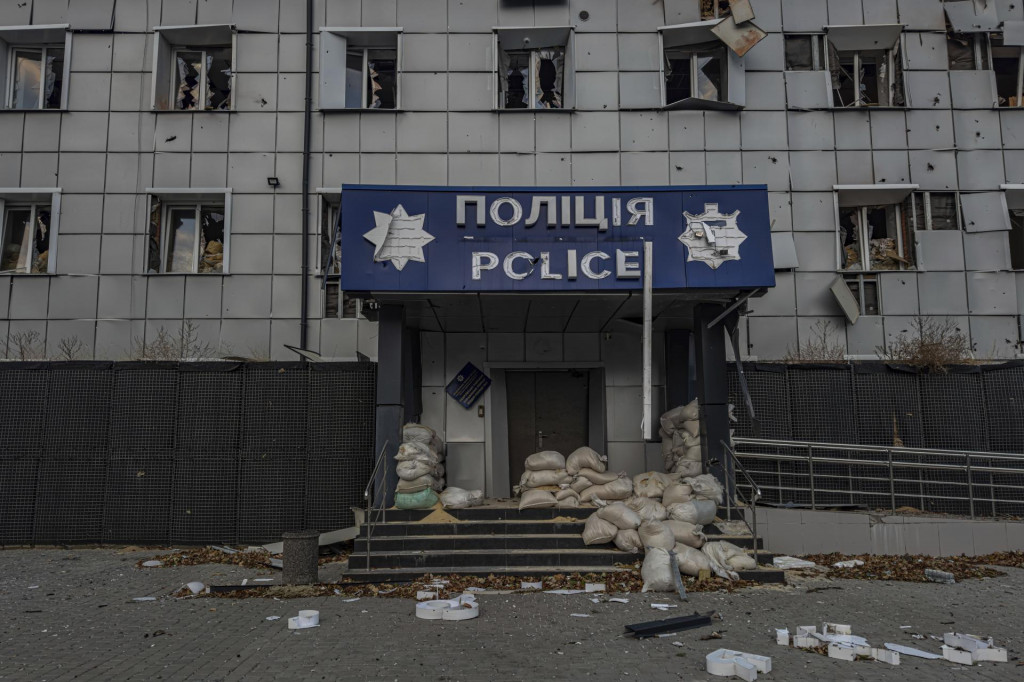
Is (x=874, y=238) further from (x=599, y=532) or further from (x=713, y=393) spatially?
(x=599, y=532)

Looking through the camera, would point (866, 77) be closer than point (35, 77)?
Yes

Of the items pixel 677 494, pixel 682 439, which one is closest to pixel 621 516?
pixel 677 494

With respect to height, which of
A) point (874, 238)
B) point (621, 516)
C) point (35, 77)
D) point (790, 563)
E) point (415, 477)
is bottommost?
point (790, 563)

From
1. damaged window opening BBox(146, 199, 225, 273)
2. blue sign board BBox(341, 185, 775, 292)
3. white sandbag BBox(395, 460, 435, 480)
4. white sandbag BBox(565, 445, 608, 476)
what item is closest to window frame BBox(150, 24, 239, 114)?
damaged window opening BBox(146, 199, 225, 273)

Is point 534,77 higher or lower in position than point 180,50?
lower

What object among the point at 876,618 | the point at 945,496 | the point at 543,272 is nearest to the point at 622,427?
the point at 543,272

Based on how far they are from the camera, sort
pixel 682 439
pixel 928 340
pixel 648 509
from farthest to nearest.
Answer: pixel 928 340
pixel 682 439
pixel 648 509

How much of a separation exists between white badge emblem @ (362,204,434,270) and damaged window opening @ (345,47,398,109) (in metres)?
5.07

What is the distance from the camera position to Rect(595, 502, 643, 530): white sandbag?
29.6 feet

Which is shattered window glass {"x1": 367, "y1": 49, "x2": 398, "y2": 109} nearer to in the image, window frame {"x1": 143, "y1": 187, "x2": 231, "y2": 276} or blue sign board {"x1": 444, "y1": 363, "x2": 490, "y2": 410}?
window frame {"x1": 143, "y1": 187, "x2": 231, "y2": 276}

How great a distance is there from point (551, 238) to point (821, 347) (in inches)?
230

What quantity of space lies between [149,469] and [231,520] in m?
1.50

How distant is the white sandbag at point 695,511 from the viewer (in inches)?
361

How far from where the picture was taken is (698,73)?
44.6 feet
